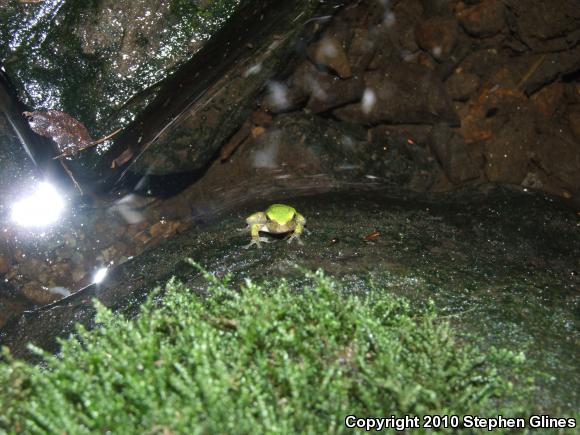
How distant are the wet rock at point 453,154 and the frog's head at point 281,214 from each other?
7.95 ft

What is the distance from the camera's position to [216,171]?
5.38 m

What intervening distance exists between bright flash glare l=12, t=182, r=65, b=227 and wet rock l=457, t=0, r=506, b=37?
19.1 ft

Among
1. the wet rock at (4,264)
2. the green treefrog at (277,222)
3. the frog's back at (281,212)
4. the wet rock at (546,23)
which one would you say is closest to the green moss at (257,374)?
the green treefrog at (277,222)

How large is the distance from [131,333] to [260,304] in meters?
0.71

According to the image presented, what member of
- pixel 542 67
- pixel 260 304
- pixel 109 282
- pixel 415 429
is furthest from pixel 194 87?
pixel 542 67

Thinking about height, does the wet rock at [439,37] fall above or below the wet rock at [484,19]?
below

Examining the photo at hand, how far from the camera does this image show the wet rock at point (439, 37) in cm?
612

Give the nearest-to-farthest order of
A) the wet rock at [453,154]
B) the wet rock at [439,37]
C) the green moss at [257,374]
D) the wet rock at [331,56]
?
1. the green moss at [257,374]
2. the wet rock at [453,154]
3. the wet rock at [331,56]
4. the wet rock at [439,37]

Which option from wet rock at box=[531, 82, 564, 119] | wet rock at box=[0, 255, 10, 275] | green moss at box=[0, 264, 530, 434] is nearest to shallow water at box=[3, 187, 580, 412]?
green moss at box=[0, 264, 530, 434]

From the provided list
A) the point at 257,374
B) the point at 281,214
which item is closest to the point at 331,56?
the point at 281,214

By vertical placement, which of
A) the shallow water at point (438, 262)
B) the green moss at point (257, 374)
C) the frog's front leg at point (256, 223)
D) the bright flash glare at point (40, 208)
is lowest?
the green moss at point (257, 374)

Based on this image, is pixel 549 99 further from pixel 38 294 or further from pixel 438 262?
pixel 38 294

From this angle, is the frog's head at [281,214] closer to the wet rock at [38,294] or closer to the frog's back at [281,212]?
the frog's back at [281,212]

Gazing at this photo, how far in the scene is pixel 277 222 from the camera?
4117mm
